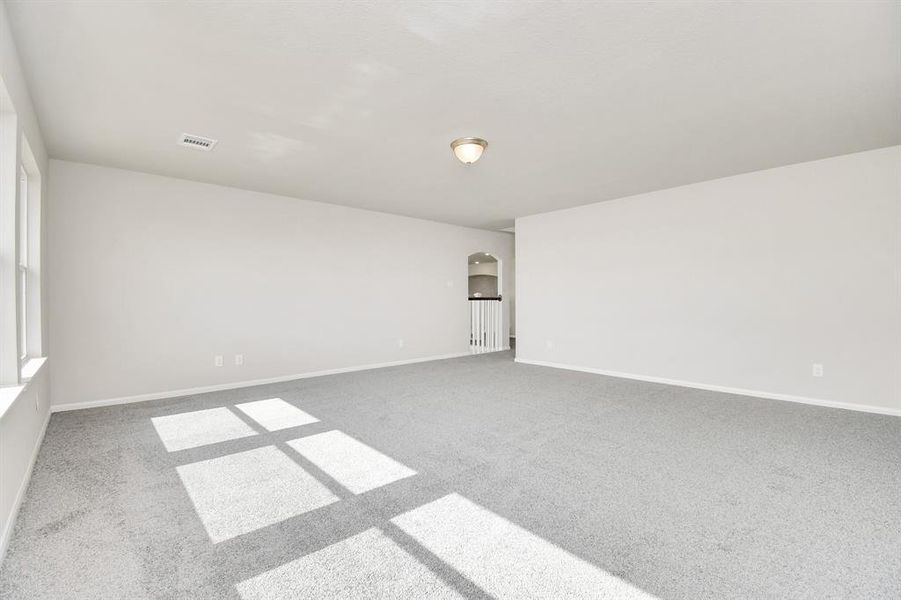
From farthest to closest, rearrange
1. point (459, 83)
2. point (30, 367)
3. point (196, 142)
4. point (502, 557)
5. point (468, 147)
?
point (196, 142) < point (468, 147) < point (30, 367) < point (459, 83) < point (502, 557)

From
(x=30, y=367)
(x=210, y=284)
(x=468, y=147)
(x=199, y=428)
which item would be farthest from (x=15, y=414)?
(x=468, y=147)

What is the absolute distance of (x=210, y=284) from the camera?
187 inches

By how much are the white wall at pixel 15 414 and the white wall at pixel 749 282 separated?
5.80 m

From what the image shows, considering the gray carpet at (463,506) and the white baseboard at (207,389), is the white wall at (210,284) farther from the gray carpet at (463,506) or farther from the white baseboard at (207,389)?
the gray carpet at (463,506)

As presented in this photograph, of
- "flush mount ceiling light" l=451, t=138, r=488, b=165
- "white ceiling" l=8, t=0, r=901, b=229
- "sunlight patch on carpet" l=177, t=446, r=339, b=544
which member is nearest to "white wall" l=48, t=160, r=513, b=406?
"white ceiling" l=8, t=0, r=901, b=229

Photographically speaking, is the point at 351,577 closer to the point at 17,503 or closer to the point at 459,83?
the point at 17,503

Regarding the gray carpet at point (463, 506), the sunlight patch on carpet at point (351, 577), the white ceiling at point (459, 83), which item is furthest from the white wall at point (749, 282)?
the sunlight patch on carpet at point (351, 577)

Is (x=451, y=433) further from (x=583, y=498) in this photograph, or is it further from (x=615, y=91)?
(x=615, y=91)

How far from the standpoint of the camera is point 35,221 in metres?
3.25

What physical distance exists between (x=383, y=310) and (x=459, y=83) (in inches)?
169

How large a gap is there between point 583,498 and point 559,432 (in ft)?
3.56

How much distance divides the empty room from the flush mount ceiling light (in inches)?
0.9

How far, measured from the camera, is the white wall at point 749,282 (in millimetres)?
3844

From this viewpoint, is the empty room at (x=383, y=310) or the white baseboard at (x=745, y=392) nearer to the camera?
the empty room at (x=383, y=310)
